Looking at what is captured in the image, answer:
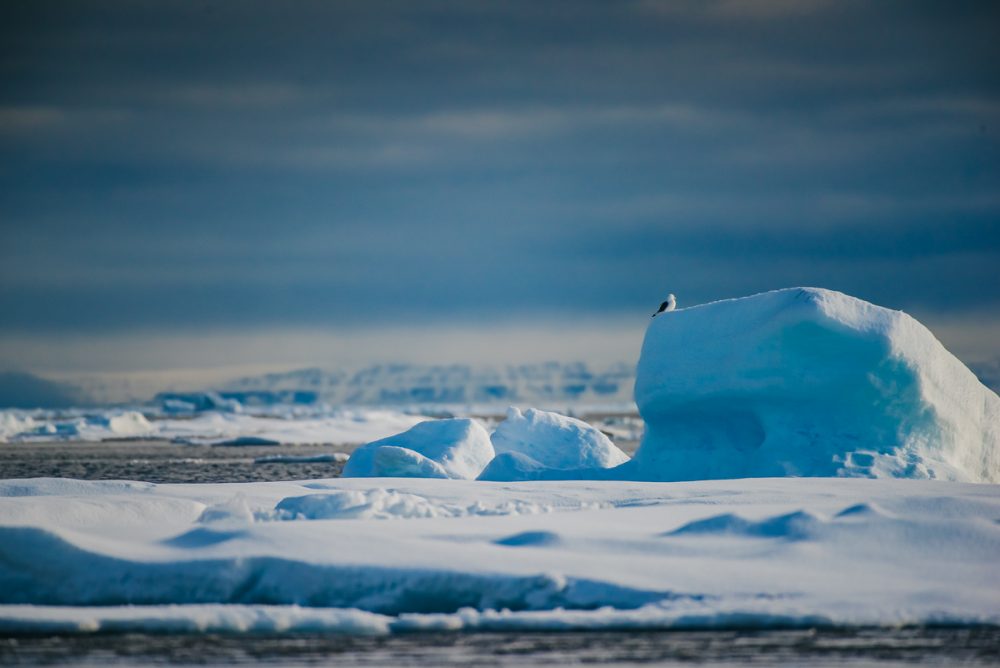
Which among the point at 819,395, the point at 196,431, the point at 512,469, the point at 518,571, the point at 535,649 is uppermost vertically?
the point at 196,431

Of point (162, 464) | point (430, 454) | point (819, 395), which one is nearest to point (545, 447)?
point (430, 454)

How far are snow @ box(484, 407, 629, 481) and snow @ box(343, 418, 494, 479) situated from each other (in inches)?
14.7

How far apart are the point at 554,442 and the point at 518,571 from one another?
31.1ft

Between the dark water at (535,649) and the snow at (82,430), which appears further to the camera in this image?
the snow at (82,430)

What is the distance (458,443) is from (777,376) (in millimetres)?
4627

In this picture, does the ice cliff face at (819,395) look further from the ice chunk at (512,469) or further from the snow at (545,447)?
the ice chunk at (512,469)

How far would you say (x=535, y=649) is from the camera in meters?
6.20

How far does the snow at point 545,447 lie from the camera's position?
15.4 m

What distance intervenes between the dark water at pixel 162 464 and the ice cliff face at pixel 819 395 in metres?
9.03

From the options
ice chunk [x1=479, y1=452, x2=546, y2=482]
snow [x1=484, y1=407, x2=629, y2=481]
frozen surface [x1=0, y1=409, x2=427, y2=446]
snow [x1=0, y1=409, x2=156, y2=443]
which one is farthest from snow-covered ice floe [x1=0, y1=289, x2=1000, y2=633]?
snow [x1=0, y1=409, x2=156, y2=443]

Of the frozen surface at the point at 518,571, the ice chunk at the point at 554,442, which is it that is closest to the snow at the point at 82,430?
the ice chunk at the point at 554,442

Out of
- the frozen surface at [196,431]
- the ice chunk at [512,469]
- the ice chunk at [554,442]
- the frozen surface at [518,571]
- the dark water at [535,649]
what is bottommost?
the dark water at [535,649]

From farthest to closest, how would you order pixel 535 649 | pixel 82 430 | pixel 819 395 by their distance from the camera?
pixel 82 430 < pixel 819 395 < pixel 535 649

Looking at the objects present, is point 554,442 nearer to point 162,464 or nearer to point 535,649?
point 535,649
